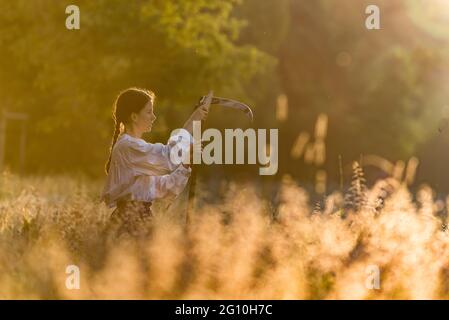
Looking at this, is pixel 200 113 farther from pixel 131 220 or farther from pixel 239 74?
pixel 239 74

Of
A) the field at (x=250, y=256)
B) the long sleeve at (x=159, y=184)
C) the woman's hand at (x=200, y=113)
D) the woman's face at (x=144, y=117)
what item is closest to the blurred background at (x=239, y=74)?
the field at (x=250, y=256)

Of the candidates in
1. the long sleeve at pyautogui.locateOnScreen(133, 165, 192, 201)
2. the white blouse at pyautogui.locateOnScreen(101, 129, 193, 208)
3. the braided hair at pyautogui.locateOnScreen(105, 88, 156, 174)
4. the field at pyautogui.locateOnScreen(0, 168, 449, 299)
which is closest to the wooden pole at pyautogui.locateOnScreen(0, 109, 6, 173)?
the field at pyautogui.locateOnScreen(0, 168, 449, 299)

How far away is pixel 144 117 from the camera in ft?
21.5

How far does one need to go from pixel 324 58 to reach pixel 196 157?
19025 mm

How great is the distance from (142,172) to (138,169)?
4cm

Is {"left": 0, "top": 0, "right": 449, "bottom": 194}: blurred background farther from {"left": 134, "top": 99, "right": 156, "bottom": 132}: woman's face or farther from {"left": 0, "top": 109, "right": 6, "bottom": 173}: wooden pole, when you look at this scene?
{"left": 134, "top": 99, "right": 156, "bottom": 132}: woman's face

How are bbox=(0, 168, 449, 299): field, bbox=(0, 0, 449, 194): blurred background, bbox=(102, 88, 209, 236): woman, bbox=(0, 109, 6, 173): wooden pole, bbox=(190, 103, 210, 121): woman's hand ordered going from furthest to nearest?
bbox=(0, 109, 6, 173): wooden pole < bbox=(0, 0, 449, 194): blurred background < bbox=(102, 88, 209, 236): woman < bbox=(190, 103, 210, 121): woman's hand < bbox=(0, 168, 449, 299): field

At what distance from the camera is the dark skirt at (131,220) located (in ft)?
20.5

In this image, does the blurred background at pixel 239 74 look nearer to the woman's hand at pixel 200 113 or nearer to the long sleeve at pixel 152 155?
the long sleeve at pixel 152 155

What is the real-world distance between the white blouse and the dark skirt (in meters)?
0.07

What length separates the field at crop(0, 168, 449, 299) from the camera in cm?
571
